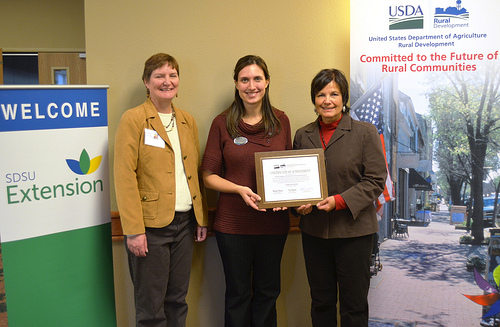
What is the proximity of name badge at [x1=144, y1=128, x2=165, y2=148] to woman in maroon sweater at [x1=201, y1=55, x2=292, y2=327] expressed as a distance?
0.29 meters

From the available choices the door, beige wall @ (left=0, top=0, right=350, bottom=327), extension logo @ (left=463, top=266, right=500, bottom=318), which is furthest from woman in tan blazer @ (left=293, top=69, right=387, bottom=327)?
the door

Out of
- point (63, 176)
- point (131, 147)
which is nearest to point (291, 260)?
point (131, 147)

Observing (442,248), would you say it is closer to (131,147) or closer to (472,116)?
(472,116)

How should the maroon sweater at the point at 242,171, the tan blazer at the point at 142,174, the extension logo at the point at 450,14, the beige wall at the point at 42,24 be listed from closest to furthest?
the tan blazer at the point at 142,174 < the maroon sweater at the point at 242,171 < the extension logo at the point at 450,14 < the beige wall at the point at 42,24

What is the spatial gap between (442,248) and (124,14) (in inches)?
101

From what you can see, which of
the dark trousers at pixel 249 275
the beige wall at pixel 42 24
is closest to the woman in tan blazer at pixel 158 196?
the dark trousers at pixel 249 275

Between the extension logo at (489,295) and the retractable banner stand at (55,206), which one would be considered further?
the extension logo at (489,295)

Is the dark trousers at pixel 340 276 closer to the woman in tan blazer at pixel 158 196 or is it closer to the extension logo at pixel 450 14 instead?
the woman in tan blazer at pixel 158 196

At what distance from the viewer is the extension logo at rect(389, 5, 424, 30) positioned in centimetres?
236

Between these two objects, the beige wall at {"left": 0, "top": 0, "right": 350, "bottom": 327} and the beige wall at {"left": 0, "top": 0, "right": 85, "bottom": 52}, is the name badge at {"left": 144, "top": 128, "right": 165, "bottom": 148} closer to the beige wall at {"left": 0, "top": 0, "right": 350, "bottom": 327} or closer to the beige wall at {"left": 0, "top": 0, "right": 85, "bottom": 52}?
the beige wall at {"left": 0, "top": 0, "right": 350, "bottom": 327}

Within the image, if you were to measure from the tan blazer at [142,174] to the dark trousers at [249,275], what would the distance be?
393 mm

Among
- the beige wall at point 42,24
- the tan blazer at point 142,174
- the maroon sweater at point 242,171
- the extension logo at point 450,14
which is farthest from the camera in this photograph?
the beige wall at point 42,24

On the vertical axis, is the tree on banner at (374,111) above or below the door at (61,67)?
below

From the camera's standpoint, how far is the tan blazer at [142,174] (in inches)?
75.2
